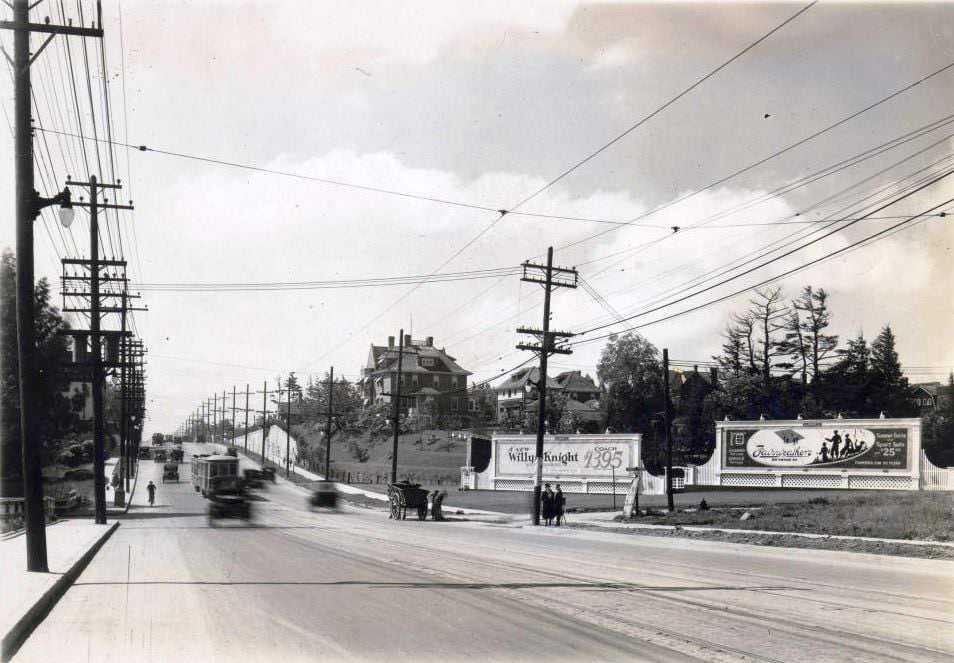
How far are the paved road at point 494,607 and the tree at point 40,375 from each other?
32845 millimetres

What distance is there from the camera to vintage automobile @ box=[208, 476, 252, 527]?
34.3 metres

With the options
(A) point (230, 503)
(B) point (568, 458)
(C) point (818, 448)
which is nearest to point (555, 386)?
(B) point (568, 458)

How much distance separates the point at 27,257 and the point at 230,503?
22.6 metres

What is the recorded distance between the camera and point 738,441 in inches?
1879

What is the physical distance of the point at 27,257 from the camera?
1384cm

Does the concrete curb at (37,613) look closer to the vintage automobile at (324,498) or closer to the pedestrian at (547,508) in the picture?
the pedestrian at (547,508)

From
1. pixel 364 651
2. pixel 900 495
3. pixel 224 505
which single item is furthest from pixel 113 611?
pixel 900 495

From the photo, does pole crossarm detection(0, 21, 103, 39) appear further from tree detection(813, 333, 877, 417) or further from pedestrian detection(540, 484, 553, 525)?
tree detection(813, 333, 877, 417)

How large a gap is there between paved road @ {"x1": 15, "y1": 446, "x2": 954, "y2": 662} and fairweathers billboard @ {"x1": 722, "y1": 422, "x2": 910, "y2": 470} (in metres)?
24.2

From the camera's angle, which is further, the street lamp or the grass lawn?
the grass lawn

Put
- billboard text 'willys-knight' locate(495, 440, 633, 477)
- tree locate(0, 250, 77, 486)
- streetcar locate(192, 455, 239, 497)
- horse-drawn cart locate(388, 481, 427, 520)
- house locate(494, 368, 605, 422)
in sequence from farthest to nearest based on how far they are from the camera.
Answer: house locate(494, 368, 605, 422), billboard text 'willys-knight' locate(495, 440, 633, 477), tree locate(0, 250, 77, 486), streetcar locate(192, 455, 239, 497), horse-drawn cart locate(388, 481, 427, 520)

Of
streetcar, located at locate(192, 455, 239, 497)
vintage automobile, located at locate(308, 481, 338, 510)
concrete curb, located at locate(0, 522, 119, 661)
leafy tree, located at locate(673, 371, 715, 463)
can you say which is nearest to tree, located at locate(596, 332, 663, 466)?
leafy tree, located at locate(673, 371, 715, 463)

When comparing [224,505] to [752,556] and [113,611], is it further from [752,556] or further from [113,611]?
[113,611]

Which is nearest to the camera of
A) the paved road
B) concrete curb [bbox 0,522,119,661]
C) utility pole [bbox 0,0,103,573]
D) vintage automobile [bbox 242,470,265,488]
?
the paved road
